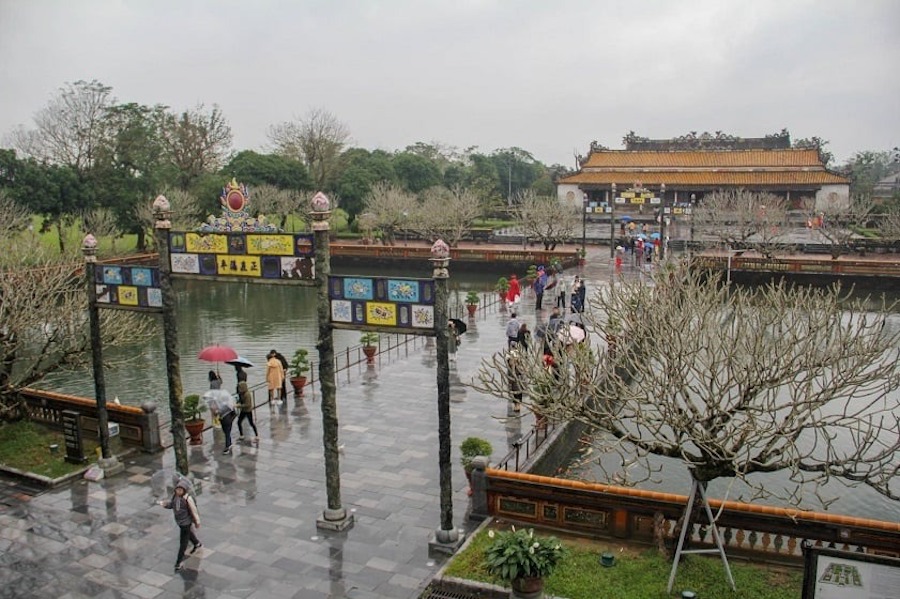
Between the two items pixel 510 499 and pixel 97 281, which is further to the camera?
pixel 97 281

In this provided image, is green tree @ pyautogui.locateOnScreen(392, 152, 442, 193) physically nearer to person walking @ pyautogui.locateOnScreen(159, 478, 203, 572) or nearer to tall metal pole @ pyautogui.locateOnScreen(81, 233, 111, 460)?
tall metal pole @ pyautogui.locateOnScreen(81, 233, 111, 460)

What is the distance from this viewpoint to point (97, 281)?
12930 mm

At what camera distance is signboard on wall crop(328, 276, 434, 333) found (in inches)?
395

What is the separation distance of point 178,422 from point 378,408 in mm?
5334

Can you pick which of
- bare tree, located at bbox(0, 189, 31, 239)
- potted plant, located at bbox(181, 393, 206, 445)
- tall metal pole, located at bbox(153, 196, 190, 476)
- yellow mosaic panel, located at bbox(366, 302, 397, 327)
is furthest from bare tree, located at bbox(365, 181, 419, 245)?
yellow mosaic panel, located at bbox(366, 302, 397, 327)

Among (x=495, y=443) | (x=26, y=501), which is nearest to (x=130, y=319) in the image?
(x=26, y=501)

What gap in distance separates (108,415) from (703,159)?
5719cm

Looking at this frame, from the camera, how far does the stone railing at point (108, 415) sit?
1377cm

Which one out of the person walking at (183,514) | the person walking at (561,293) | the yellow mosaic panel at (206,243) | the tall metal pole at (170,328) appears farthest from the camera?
the person walking at (561,293)

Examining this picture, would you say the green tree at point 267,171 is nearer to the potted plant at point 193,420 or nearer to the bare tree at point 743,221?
the bare tree at point 743,221

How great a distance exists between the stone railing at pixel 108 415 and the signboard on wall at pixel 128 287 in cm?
222

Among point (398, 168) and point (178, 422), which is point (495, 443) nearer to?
point (178, 422)

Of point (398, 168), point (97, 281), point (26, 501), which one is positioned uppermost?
point (398, 168)

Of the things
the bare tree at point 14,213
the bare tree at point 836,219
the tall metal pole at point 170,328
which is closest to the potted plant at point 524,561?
the tall metal pole at point 170,328
